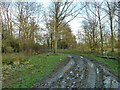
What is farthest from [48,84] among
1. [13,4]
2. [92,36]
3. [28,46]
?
[92,36]

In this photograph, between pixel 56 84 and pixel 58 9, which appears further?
pixel 58 9

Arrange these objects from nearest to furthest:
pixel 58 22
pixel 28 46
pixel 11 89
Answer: pixel 11 89
pixel 28 46
pixel 58 22

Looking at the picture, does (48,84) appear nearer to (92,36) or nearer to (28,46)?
(28,46)

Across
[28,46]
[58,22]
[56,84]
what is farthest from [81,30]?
[56,84]

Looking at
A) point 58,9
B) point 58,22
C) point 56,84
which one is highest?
point 58,9

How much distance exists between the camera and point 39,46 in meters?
16.7

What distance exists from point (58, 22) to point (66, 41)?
16.1 metres

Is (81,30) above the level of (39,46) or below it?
above

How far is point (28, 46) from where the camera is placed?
13.9 metres

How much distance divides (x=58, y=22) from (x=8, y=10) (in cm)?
968

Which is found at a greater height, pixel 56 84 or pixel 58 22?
pixel 58 22

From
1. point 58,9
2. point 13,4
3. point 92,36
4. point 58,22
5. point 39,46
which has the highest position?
point 13,4

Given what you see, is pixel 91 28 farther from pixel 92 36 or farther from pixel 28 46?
pixel 28 46

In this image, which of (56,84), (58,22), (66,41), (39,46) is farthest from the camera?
(66,41)
